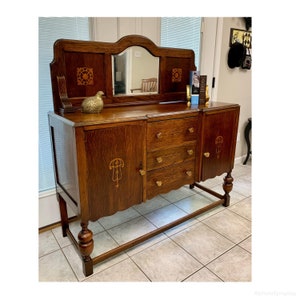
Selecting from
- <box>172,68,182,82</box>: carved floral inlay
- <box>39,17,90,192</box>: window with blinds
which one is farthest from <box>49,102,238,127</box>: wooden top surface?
<box>172,68,182,82</box>: carved floral inlay

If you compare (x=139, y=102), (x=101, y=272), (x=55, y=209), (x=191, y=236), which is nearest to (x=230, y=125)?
(x=139, y=102)

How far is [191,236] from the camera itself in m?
1.80

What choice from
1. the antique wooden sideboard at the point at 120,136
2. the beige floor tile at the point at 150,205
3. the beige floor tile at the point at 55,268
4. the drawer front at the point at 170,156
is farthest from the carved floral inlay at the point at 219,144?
the beige floor tile at the point at 55,268

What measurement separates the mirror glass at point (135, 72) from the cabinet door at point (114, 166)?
0.47 m

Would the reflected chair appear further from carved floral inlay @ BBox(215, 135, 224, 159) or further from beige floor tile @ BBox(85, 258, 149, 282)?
beige floor tile @ BBox(85, 258, 149, 282)

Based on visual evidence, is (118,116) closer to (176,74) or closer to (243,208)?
(176,74)

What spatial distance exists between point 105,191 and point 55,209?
2.58 feet

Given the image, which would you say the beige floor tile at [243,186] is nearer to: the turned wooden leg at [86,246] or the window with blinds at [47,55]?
the turned wooden leg at [86,246]

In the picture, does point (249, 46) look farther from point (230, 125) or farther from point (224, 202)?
point (224, 202)

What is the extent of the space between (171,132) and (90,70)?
64 cm

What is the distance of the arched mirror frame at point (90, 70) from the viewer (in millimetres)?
1427

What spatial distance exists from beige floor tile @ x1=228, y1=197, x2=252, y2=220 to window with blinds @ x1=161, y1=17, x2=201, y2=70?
1.40 meters

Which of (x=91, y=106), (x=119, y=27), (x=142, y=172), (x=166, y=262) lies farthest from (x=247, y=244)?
(x=119, y=27)

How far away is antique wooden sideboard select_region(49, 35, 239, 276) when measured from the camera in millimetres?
1248
